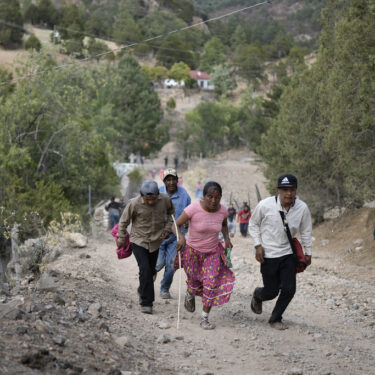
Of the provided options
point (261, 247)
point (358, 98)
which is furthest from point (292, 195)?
point (358, 98)

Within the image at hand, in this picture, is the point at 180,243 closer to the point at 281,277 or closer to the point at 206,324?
the point at 206,324

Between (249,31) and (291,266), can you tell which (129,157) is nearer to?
(291,266)

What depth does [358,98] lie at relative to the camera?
14.7 metres

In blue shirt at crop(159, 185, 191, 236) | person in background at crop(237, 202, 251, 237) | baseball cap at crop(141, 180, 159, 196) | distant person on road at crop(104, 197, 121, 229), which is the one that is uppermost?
baseball cap at crop(141, 180, 159, 196)

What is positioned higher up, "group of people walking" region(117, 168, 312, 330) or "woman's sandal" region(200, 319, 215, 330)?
"group of people walking" region(117, 168, 312, 330)

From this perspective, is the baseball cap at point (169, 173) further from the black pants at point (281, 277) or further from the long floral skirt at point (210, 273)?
the black pants at point (281, 277)

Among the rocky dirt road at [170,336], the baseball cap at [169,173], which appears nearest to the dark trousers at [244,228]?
the rocky dirt road at [170,336]

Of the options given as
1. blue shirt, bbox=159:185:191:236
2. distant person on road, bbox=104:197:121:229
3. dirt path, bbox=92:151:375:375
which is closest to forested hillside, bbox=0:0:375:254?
distant person on road, bbox=104:197:121:229

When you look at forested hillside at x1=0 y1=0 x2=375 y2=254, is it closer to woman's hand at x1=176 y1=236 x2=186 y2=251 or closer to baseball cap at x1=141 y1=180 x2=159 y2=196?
baseball cap at x1=141 y1=180 x2=159 y2=196

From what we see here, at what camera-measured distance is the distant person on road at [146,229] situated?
7027mm

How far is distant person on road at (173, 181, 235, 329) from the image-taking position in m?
6.62

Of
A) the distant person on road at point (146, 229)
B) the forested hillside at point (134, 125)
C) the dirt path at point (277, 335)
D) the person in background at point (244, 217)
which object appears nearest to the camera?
the dirt path at point (277, 335)

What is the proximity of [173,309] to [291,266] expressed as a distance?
1.82m

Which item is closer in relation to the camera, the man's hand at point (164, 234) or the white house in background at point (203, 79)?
the man's hand at point (164, 234)
